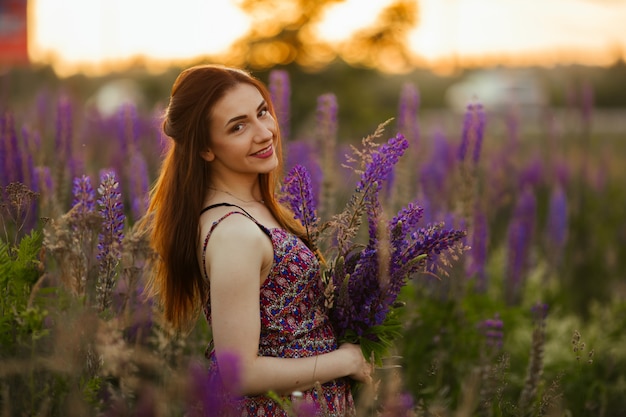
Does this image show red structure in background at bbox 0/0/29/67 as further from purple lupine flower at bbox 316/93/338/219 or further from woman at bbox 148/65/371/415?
woman at bbox 148/65/371/415

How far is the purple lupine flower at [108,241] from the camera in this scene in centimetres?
196

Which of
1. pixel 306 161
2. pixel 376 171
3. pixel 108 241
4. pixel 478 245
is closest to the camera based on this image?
pixel 108 241

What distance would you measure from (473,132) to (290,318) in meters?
1.76

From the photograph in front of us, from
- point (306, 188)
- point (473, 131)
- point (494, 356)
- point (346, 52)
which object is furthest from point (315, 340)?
point (346, 52)

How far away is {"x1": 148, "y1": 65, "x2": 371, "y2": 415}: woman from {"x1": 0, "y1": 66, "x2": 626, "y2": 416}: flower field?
13 centimetres

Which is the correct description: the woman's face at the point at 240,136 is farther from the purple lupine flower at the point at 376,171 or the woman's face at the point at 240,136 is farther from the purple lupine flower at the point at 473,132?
the purple lupine flower at the point at 473,132

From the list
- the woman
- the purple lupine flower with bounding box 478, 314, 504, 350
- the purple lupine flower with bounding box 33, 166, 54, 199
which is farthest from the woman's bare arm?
the purple lupine flower with bounding box 33, 166, 54, 199

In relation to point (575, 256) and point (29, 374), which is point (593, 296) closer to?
point (575, 256)

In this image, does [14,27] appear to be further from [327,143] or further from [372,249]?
[372,249]

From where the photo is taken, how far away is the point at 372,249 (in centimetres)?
228

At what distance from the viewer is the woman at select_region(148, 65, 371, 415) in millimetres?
2205

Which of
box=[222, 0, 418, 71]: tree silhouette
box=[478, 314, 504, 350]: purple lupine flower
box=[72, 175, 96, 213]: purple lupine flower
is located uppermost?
box=[222, 0, 418, 71]: tree silhouette

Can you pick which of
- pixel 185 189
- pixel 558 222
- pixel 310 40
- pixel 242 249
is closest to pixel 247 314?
pixel 242 249

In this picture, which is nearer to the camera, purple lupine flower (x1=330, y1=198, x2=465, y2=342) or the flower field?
the flower field
